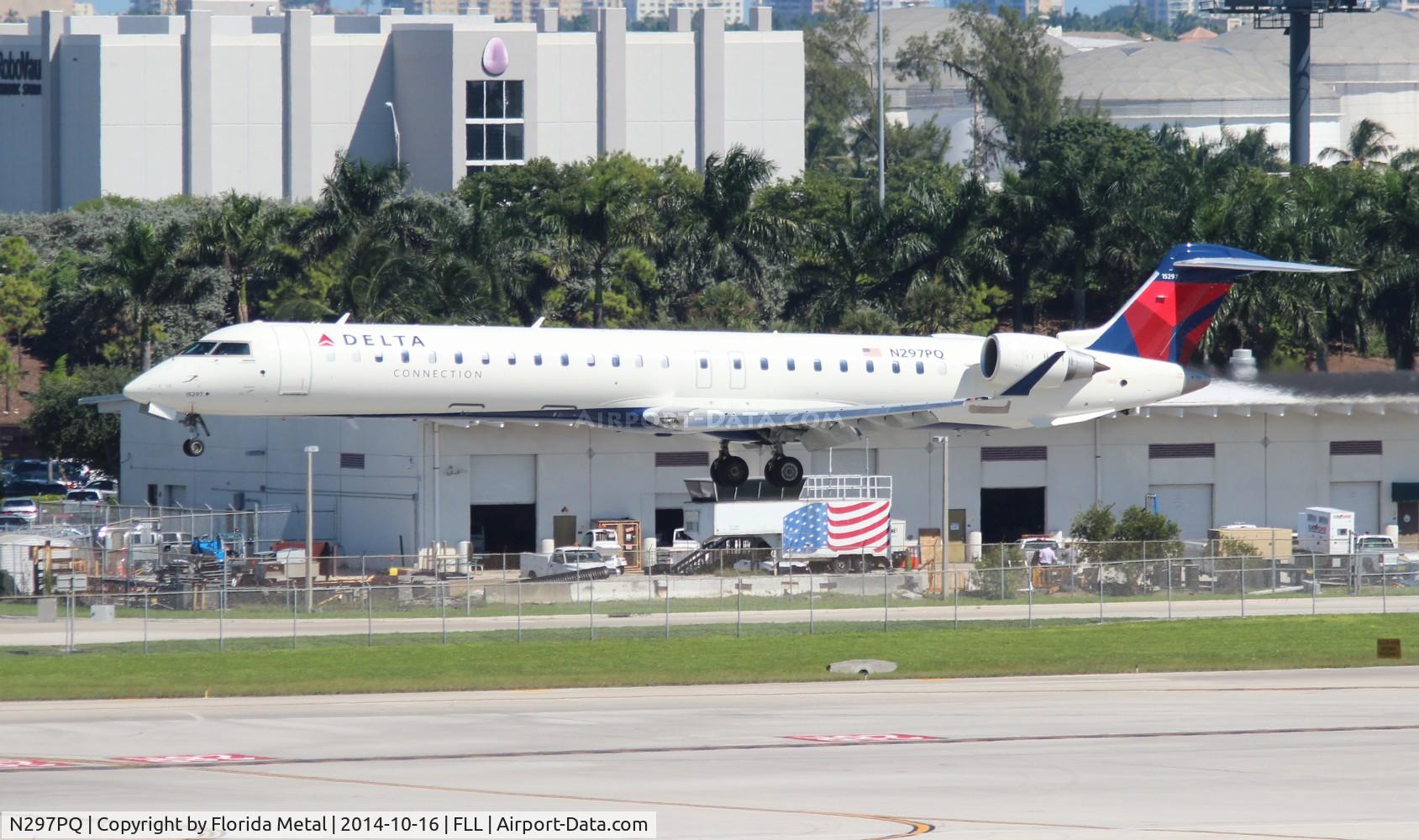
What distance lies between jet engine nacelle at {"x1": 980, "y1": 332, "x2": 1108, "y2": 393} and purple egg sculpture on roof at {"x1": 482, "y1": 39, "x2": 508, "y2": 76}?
7851 centimetres

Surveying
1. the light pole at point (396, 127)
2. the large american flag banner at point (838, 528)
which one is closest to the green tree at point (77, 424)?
the large american flag banner at point (838, 528)

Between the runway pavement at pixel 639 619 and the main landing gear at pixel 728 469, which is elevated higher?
the main landing gear at pixel 728 469

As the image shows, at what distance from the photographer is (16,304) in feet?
342

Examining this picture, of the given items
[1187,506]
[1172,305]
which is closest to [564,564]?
[1172,305]

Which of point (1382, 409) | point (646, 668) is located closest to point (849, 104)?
point (1382, 409)

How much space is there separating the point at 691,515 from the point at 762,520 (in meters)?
2.97

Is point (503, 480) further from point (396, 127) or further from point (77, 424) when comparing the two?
point (396, 127)

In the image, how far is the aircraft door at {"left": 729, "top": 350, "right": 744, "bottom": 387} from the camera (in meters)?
49.1

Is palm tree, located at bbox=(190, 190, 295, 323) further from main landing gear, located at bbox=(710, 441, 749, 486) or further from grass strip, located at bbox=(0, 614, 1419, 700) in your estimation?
grass strip, located at bbox=(0, 614, 1419, 700)

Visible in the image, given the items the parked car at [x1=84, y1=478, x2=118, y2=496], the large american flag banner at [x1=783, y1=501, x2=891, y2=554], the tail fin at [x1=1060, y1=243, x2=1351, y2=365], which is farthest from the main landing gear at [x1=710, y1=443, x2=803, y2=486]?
the parked car at [x1=84, y1=478, x2=118, y2=496]

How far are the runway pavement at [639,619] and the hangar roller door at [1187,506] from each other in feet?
50.3

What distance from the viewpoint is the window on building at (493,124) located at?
12569cm

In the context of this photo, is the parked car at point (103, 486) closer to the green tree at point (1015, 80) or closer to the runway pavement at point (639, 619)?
the runway pavement at point (639, 619)

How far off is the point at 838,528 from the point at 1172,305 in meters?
12.1
